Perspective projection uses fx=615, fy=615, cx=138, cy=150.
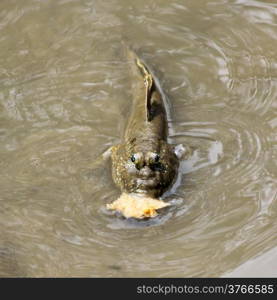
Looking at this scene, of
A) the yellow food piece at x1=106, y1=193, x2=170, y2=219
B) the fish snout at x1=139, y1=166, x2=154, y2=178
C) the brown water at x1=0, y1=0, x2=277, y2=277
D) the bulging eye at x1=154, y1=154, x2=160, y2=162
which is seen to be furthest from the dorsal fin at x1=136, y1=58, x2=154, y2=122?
the yellow food piece at x1=106, y1=193, x2=170, y2=219

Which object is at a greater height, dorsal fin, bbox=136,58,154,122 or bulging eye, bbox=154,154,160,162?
bulging eye, bbox=154,154,160,162

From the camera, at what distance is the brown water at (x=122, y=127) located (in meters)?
4.76

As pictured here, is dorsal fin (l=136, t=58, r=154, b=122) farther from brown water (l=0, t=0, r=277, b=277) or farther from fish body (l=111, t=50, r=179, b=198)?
brown water (l=0, t=0, r=277, b=277)

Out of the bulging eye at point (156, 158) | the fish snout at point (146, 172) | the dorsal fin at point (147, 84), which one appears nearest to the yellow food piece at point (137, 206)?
the fish snout at point (146, 172)

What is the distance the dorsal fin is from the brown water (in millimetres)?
215

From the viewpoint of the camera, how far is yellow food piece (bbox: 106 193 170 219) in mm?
4891

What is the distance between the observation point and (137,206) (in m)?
4.93

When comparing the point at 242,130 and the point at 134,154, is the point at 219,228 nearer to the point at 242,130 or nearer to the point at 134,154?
the point at 134,154

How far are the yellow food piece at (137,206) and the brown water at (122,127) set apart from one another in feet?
0.25

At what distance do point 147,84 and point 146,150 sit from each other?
1045 mm

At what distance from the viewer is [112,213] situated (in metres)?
5.02

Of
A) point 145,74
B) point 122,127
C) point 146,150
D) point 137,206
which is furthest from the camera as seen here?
point 145,74

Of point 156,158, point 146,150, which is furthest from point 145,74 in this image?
point 156,158

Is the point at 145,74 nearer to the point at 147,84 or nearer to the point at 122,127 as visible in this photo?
the point at 147,84
